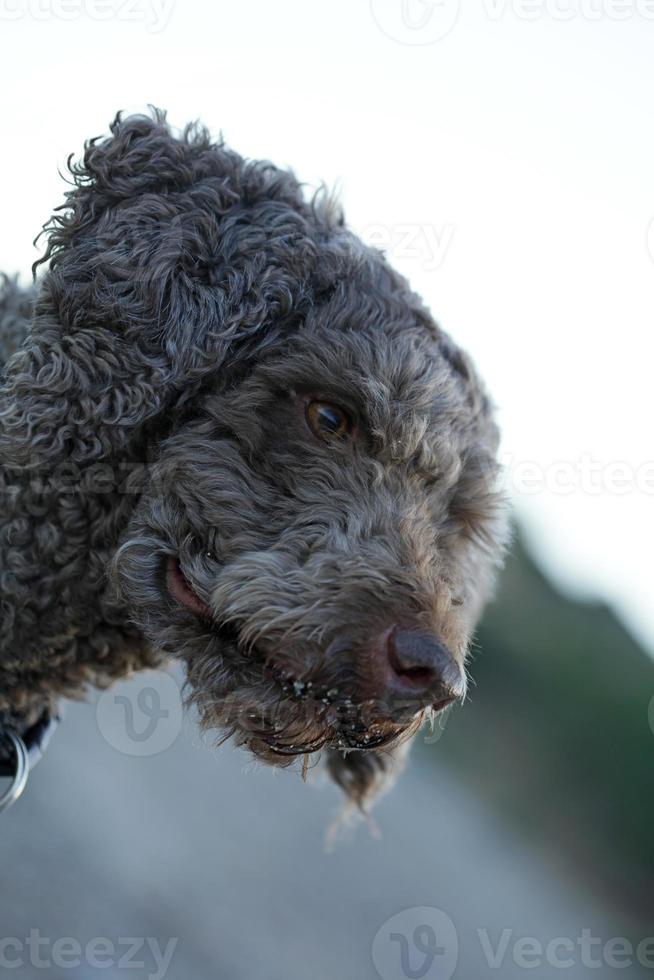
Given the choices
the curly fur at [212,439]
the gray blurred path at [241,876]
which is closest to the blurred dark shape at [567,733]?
the gray blurred path at [241,876]

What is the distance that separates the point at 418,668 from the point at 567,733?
716 centimetres

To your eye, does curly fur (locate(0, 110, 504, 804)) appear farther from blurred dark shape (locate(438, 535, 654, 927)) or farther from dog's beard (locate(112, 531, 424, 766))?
blurred dark shape (locate(438, 535, 654, 927))

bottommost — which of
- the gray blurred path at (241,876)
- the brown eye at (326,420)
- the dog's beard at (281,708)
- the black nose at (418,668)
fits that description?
the gray blurred path at (241,876)

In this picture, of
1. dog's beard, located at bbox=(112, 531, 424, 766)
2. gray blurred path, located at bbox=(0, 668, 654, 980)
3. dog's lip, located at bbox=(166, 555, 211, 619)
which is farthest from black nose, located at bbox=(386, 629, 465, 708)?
gray blurred path, located at bbox=(0, 668, 654, 980)

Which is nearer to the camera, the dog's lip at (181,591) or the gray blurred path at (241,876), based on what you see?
the dog's lip at (181,591)

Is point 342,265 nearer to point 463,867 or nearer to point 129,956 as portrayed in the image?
point 129,956

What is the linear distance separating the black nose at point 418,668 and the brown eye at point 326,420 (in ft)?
1.93

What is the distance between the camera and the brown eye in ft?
7.44

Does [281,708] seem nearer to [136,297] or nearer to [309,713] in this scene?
[309,713]

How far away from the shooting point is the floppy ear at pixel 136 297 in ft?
7.23

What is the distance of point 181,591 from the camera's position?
86.7 inches

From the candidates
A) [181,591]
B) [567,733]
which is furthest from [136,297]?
[567,733]

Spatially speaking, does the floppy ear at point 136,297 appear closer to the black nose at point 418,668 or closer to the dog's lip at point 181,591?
the dog's lip at point 181,591

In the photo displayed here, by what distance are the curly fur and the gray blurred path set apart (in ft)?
2.01
